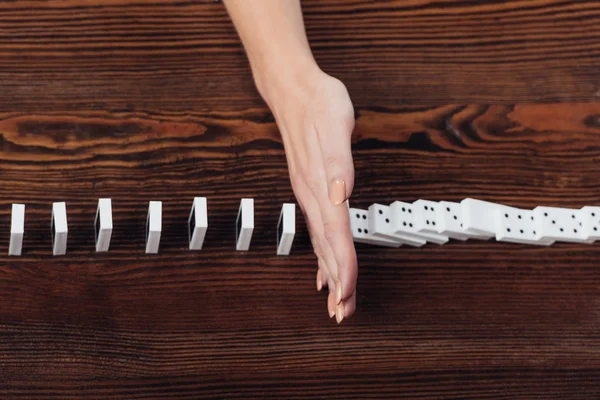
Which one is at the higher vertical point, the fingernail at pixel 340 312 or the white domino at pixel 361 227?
the white domino at pixel 361 227

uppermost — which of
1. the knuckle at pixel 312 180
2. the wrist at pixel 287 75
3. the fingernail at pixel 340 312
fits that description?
the wrist at pixel 287 75

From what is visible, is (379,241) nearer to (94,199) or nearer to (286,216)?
(286,216)

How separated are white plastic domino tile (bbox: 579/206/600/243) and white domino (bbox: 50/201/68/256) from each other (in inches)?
24.0

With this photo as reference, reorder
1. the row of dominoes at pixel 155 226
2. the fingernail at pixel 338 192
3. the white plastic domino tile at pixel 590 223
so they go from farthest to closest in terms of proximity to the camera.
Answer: the white plastic domino tile at pixel 590 223 < the row of dominoes at pixel 155 226 < the fingernail at pixel 338 192

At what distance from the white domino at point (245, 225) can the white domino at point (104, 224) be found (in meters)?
0.15

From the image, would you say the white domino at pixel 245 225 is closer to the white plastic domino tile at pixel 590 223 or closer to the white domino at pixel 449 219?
the white domino at pixel 449 219

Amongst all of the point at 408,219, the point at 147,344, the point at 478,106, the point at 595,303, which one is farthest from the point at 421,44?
the point at 147,344

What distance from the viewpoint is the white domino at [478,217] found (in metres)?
1.21

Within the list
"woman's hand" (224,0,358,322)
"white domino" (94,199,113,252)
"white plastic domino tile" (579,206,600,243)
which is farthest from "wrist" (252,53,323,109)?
"white plastic domino tile" (579,206,600,243)

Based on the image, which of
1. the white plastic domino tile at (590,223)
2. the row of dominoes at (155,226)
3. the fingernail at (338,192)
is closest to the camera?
the fingernail at (338,192)

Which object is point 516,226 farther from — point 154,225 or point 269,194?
point 154,225

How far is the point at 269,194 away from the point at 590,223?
0.39m

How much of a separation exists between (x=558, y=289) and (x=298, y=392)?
339 mm

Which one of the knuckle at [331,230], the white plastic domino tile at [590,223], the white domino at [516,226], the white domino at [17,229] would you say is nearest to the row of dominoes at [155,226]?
the white domino at [17,229]
